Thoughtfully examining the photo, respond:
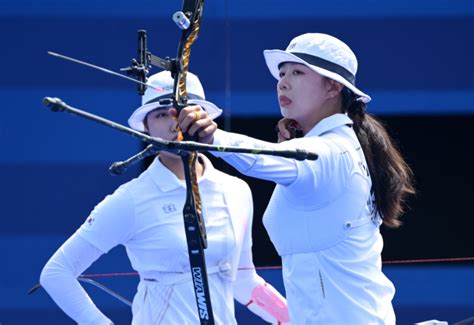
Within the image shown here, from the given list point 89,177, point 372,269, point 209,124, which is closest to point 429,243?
point 89,177

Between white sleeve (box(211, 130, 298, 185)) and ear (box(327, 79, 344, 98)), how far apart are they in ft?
1.61

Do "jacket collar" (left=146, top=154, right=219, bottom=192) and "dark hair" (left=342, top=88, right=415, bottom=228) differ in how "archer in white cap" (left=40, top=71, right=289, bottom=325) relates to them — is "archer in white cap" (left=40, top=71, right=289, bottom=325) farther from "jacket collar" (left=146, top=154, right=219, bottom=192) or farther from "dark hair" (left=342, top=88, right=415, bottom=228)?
"dark hair" (left=342, top=88, right=415, bottom=228)

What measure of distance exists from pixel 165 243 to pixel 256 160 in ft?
3.56

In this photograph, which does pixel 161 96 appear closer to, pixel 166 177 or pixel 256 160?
pixel 166 177

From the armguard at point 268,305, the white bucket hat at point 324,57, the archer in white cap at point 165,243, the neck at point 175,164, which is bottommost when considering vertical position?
the armguard at point 268,305

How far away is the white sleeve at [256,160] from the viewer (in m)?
2.53

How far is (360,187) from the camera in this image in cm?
292

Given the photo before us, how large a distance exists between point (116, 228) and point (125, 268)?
1132 millimetres

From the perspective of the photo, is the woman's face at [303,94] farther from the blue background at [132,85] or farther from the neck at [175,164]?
the blue background at [132,85]

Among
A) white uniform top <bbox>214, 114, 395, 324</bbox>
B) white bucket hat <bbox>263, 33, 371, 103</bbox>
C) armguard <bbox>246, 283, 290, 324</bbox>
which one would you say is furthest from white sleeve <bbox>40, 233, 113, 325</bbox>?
white bucket hat <bbox>263, 33, 371, 103</bbox>

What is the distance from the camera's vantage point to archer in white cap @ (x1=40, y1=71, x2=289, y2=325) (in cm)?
354

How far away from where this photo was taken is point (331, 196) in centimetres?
283

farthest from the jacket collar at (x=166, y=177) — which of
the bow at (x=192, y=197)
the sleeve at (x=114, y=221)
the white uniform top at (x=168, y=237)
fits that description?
the bow at (x=192, y=197)

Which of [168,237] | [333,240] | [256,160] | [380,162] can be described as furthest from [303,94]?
[168,237]
